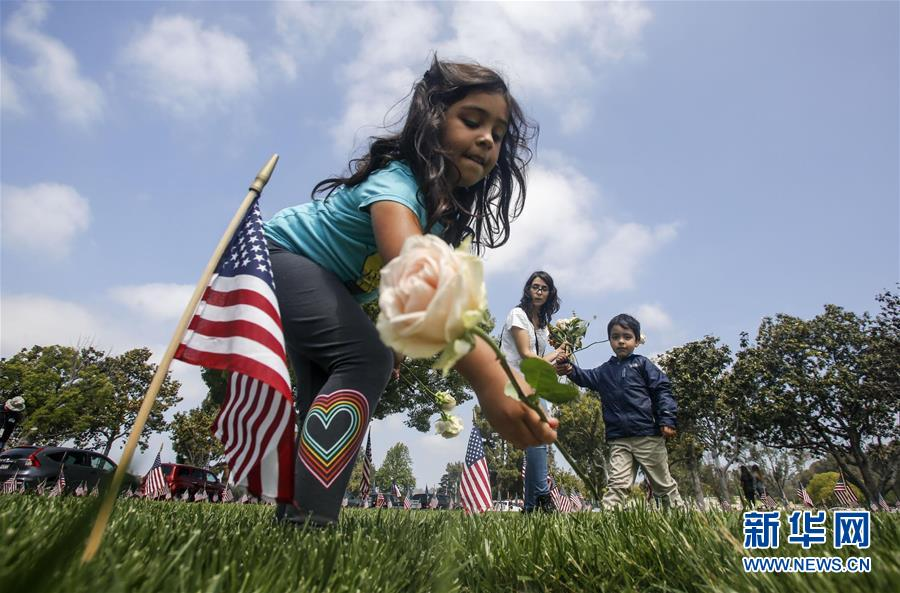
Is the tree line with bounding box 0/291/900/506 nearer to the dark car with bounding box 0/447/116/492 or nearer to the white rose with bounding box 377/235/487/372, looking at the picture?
the dark car with bounding box 0/447/116/492

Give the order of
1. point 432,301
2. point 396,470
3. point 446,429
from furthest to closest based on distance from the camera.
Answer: point 396,470, point 446,429, point 432,301

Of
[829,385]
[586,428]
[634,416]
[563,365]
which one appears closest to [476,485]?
[634,416]

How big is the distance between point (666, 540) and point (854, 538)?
0.55 meters

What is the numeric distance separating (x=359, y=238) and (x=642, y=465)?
4929mm

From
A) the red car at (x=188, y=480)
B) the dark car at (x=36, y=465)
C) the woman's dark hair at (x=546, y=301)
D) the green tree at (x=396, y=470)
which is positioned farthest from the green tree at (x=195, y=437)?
the green tree at (x=396, y=470)

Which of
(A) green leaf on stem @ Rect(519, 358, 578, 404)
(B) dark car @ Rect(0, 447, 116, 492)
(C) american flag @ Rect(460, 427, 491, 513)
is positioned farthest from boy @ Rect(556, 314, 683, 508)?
(B) dark car @ Rect(0, 447, 116, 492)

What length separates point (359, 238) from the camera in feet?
7.27

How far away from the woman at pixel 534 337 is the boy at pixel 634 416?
2.30 ft

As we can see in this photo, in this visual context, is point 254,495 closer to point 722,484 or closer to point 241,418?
point 241,418

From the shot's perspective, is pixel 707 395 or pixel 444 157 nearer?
pixel 444 157

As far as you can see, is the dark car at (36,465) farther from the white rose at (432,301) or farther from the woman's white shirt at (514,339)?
the white rose at (432,301)

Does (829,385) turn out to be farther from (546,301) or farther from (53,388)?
(53,388)

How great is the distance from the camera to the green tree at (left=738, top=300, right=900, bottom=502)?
23.9 metres

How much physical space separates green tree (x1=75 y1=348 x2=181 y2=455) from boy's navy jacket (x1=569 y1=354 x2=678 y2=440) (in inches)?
1135
